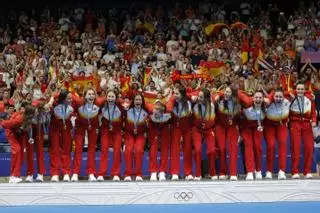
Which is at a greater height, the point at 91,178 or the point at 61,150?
the point at 61,150

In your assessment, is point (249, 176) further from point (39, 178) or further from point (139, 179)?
point (39, 178)

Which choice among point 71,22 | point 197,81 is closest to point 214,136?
point 197,81

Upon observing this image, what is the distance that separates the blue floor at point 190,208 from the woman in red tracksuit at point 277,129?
0.69 meters

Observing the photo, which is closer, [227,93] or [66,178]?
[227,93]

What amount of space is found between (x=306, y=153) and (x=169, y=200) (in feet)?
8.29

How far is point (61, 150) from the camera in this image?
35.7 ft

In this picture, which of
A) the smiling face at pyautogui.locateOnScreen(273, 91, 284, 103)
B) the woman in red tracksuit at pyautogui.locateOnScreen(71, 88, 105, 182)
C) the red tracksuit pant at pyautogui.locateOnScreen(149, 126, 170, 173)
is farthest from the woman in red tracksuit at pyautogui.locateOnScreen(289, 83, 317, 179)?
the woman in red tracksuit at pyautogui.locateOnScreen(71, 88, 105, 182)

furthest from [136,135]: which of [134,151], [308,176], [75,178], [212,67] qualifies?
[212,67]

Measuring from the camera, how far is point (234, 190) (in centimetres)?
1062

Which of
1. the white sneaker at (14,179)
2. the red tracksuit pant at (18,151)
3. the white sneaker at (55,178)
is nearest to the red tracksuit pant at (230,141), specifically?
the white sneaker at (55,178)

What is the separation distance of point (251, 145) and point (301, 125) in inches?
36.9

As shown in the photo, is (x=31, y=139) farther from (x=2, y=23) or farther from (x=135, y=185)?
(x=2, y=23)

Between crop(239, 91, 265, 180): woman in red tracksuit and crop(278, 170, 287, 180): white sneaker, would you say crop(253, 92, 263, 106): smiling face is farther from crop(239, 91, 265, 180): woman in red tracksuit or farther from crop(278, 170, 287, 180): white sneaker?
crop(278, 170, 287, 180): white sneaker

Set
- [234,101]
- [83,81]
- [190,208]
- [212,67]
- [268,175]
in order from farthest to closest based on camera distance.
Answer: [212,67], [83,81], [268,175], [234,101], [190,208]
